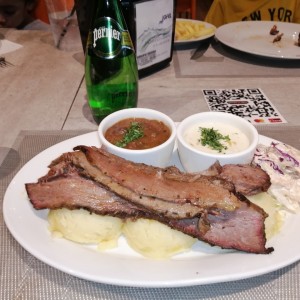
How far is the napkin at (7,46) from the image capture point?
2504 mm

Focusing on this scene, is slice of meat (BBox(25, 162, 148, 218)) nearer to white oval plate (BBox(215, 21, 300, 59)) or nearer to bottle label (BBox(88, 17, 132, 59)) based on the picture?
bottle label (BBox(88, 17, 132, 59))

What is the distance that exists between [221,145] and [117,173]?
41 centimetres

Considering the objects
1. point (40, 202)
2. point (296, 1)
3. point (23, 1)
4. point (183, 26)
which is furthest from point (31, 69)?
point (296, 1)

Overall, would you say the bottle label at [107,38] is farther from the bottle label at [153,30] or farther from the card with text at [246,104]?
the card with text at [246,104]

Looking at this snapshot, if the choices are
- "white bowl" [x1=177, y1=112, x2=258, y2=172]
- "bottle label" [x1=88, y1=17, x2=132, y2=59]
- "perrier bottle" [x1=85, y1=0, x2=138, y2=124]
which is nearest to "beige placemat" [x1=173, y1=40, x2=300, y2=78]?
"perrier bottle" [x1=85, y1=0, x2=138, y2=124]

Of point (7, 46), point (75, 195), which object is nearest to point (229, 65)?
point (7, 46)

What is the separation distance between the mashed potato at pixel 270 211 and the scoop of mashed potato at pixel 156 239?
0.23 m

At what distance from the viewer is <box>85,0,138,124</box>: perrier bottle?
1.52 meters

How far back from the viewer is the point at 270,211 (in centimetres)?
108

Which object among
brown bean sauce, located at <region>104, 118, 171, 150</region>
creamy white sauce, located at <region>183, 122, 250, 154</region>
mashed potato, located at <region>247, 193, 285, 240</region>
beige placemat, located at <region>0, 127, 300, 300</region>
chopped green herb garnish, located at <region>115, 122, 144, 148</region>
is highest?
chopped green herb garnish, located at <region>115, 122, 144, 148</region>

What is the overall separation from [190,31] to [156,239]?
177 cm

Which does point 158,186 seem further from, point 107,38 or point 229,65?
point 229,65

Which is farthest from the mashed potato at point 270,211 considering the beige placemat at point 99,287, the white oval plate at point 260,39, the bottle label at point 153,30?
the white oval plate at point 260,39

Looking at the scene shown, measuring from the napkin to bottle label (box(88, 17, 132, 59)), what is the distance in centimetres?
118
